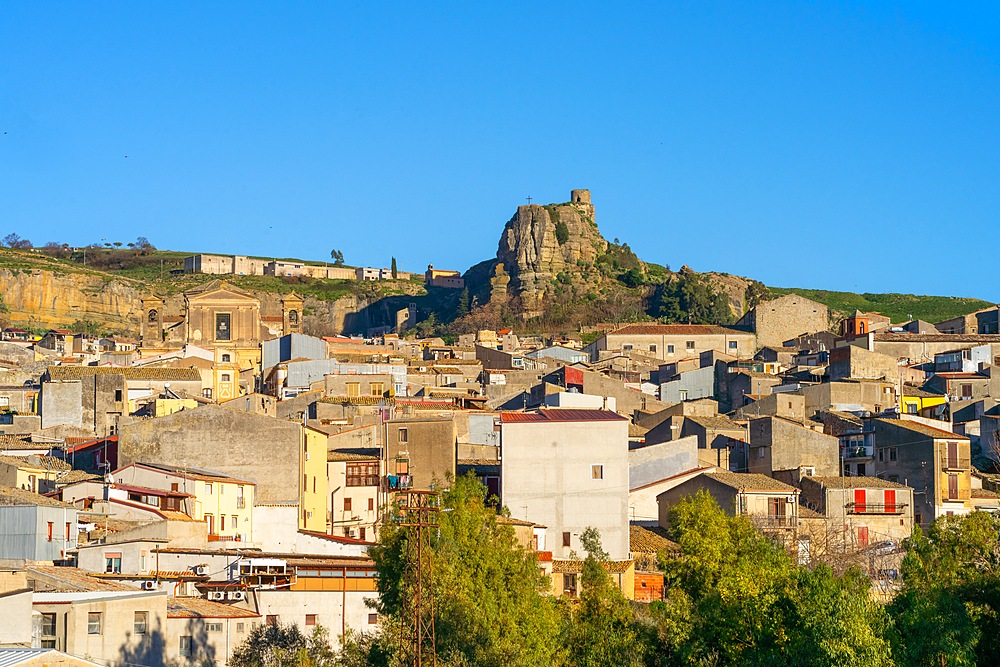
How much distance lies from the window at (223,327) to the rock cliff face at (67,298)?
120 ft

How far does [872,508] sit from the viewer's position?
62.7 metres

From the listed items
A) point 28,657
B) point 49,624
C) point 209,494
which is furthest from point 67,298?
point 28,657

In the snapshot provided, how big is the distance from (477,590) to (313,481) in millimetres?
14935

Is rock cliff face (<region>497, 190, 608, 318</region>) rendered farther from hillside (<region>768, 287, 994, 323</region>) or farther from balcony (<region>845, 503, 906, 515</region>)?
balcony (<region>845, 503, 906, 515</region>)

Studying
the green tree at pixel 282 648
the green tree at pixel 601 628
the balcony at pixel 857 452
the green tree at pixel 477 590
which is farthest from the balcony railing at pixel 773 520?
the green tree at pixel 282 648

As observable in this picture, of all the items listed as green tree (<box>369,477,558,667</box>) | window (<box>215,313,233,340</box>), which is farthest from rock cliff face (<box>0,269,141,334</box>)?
green tree (<box>369,477,558,667</box>)

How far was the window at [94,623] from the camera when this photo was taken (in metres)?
36.5

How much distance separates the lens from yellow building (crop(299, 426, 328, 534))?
54656 mm

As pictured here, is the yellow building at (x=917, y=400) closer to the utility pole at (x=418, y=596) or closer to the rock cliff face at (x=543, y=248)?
the utility pole at (x=418, y=596)

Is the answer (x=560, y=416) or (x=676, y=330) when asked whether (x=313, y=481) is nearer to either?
(x=560, y=416)

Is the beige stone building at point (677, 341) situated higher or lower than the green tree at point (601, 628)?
higher

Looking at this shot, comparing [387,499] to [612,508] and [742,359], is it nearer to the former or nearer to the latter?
[612,508]

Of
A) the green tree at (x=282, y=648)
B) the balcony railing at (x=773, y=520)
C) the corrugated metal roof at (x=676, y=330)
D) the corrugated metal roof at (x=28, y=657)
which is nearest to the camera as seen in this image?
the corrugated metal roof at (x=28, y=657)

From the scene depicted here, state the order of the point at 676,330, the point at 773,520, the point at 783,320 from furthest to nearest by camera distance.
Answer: the point at 783,320
the point at 676,330
the point at 773,520
